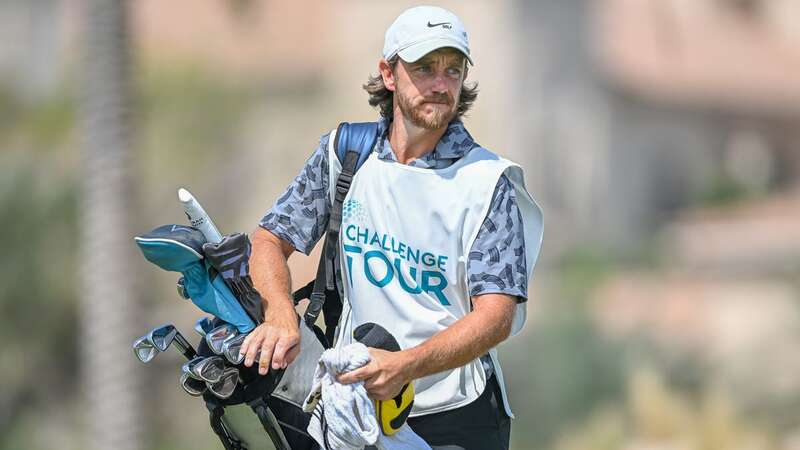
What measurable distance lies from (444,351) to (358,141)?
708 mm

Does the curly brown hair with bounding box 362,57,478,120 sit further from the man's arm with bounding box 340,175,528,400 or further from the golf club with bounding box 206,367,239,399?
the golf club with bounding box 206,367,239,399

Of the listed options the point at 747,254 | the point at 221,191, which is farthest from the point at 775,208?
the point at 221,191

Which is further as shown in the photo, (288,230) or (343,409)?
(288,230)

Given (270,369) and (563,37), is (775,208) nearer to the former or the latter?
(563,37)

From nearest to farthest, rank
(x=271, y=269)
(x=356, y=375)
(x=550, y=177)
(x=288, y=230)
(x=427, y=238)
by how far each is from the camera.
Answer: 1. (x=356, y=375)
2. (x=427, y=238)
3. (x=271, y=269)
4. (x=288, y=230)
5. (x=550, y=177)

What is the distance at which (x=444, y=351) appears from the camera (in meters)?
3.78

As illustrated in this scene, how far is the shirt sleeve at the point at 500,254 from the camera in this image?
391 cm

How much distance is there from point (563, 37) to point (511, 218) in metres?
26.7

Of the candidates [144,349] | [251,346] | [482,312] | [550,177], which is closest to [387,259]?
[482,312]

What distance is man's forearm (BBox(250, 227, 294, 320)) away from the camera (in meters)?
4.05

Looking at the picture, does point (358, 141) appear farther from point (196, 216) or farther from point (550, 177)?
point (550, 177)

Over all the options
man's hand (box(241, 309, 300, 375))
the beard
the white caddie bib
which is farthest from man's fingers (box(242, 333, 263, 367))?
the beard

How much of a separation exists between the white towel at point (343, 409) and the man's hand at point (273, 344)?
10cm

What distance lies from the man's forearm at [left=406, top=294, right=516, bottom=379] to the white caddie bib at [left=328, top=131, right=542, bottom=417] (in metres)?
0.17
